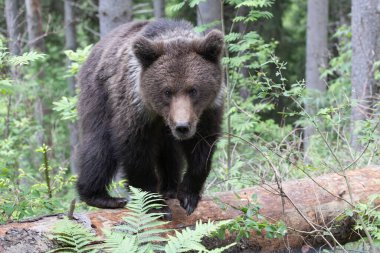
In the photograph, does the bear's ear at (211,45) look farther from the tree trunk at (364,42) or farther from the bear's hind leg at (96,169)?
the tree trunk at (364,42)

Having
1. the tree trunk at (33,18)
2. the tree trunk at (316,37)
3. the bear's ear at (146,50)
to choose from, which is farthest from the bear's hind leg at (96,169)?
the tree trunk at (316,37)

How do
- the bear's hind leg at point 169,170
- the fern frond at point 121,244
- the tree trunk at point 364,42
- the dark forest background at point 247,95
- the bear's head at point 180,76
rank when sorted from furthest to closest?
the tree trunk at point 364,42
the bear's hind leg at point 169,170
the dark forest background at point 247,95
the bear's head at point 180,76
the fern frond at point 121,244

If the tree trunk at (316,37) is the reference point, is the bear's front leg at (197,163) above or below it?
below

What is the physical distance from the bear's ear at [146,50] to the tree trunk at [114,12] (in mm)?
5941

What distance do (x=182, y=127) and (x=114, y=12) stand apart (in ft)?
22.3

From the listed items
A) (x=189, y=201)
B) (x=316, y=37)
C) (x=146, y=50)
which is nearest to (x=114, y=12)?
(x=146, y=50)

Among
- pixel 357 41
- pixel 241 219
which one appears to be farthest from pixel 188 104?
pixel 357 41

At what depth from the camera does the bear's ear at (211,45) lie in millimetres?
5852

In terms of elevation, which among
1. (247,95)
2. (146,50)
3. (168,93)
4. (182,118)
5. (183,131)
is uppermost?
(146,50)

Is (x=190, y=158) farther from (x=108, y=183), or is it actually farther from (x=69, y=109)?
(x=69, y=109)

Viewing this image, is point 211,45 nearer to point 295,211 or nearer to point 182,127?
point 182,127

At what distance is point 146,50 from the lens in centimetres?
579

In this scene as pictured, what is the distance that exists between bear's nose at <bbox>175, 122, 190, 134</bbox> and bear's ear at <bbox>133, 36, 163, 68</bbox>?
873 millimetres

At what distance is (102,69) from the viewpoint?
22.0 ft
